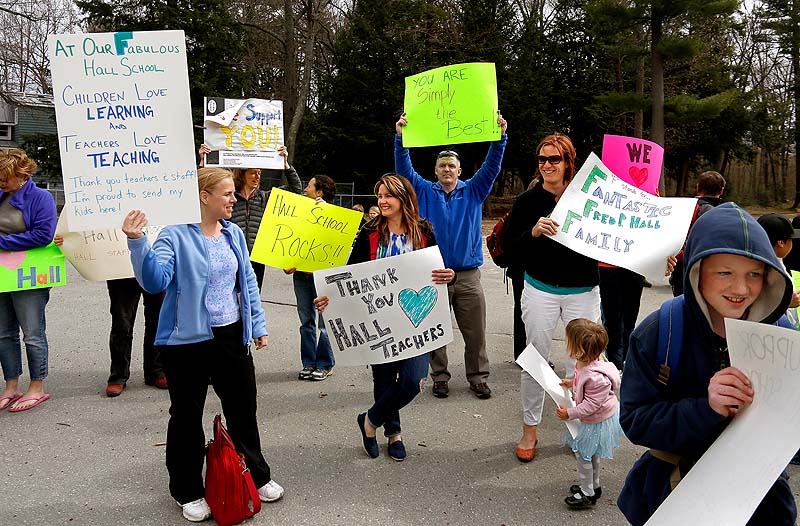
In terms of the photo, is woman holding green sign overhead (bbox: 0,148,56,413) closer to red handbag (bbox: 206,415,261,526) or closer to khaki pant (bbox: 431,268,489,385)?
red handbag (bbox: 206,415,261,526)

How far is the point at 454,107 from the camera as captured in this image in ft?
16.4

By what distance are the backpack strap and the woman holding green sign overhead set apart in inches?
178

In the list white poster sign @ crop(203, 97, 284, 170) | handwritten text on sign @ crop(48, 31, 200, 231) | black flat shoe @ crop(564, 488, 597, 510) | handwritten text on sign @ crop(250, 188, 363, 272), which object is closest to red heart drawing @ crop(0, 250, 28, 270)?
white poster sign @ crop(203, 97, 284, 170)

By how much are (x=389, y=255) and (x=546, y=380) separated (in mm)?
1279

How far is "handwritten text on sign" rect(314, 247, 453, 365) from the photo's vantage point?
400cm

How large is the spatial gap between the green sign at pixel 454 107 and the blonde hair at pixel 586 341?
193 cm

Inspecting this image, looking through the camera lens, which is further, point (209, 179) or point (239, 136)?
point (239, 136)

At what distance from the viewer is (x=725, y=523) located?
158 cm

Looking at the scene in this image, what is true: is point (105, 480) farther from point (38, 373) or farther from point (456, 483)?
point (456, 483)

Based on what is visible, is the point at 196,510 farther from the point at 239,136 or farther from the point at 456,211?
the point at 239,136

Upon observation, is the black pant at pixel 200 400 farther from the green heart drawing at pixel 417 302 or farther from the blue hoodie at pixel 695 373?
the blue hoodie at pixel 695 373

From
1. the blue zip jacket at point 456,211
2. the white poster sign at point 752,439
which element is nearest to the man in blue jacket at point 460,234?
the blue zip jacket at point 456,211

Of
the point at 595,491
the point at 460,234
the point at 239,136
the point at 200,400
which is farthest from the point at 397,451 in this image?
the point at 239,136

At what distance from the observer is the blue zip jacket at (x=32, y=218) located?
4.63 meters
